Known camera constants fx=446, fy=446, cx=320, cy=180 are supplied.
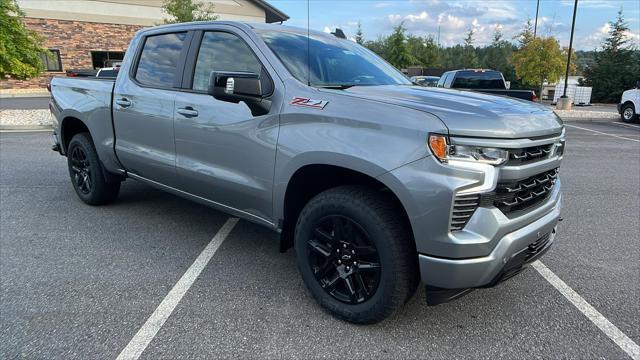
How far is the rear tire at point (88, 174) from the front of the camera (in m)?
4.86

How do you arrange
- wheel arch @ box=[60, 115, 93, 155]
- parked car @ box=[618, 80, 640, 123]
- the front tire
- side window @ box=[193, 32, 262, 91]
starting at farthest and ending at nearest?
1. parked car @ box=[618, 80, 640, 123]
2. wheel arch @ box=[60, 115, 93, 155]
3. side window @ box=[193, 32, 262, 91]
4. the front tire

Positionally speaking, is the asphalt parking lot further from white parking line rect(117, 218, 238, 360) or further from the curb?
the curb

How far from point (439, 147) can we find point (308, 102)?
940mm

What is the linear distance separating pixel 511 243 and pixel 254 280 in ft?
6.25

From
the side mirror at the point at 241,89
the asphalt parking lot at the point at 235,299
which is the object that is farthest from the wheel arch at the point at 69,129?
the side mirror at the point at 241,89

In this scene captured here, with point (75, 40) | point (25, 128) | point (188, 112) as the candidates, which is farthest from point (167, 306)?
point (75, 40)

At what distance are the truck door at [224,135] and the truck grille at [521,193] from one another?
1.43 m

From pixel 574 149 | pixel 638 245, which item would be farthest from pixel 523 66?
pixel 638 245

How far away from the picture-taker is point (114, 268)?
3.60m

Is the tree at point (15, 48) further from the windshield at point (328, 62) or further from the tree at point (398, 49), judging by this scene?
the tree at point (398, 49)

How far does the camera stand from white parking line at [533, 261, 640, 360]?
8.71ft

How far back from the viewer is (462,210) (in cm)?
228

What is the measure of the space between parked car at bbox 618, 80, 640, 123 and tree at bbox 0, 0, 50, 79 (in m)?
19.9

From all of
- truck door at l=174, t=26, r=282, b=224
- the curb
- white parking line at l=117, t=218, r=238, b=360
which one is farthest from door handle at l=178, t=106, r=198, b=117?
the curb
